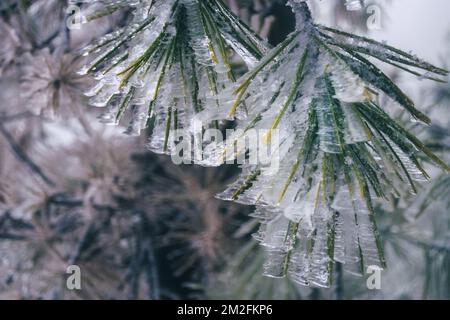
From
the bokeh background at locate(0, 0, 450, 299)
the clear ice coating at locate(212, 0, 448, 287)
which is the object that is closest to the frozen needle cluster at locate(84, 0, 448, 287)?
the clear ice coating at locate(212, 0, 448, 287)

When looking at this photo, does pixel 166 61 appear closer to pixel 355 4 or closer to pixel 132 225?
pixel 355 4

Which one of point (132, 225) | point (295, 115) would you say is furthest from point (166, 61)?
point (132, 225)

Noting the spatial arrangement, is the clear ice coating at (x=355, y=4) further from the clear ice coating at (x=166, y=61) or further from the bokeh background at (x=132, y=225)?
the bokeh background at (x=132, y=225)

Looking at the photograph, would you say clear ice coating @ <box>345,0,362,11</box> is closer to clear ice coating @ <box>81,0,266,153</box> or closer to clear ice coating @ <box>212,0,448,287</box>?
clear ice coating @ <box>212,0,448,287</box>

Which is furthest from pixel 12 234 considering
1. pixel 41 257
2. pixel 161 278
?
pixel 161 278

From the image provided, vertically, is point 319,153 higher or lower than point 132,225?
higher

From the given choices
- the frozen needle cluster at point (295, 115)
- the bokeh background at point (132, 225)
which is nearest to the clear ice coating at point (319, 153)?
A: the frozen needle cluster at point (295, 115)
